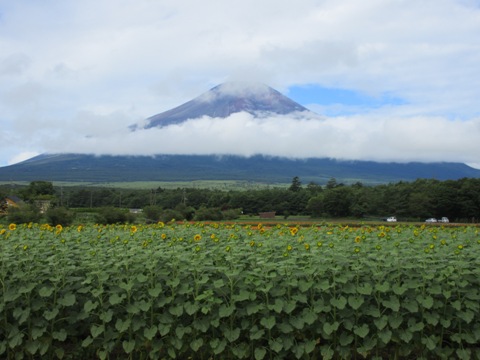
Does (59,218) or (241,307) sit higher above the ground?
(241,307)

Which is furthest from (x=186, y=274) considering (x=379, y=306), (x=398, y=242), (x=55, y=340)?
(x=398, y=242)

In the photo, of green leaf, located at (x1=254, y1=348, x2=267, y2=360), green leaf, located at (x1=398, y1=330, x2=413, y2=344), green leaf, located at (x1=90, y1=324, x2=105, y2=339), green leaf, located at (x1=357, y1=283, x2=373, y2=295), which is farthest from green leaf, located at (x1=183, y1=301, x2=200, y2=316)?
green leaf, located at (x1=398, y1=330, x2=413, y2=344)

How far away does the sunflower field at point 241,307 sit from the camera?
16.6 feet

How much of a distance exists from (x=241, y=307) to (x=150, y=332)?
952 mm

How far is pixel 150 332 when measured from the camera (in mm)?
5078

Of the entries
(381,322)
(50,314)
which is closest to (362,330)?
(381,322)

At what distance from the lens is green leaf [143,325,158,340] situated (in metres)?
5.05

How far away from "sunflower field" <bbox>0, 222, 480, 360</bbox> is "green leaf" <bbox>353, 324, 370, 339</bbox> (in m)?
0.02

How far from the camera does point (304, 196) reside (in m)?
51.8

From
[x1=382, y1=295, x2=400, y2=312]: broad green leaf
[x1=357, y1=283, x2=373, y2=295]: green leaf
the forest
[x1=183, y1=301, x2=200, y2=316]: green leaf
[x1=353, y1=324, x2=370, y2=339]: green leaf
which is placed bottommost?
the forest

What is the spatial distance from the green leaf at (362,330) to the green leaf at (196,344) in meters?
1.54

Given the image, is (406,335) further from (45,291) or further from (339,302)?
(45,291)

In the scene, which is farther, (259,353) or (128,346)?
(128,346)

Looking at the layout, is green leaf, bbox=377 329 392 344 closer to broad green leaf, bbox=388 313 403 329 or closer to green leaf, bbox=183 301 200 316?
broad green leaf, bbox=388 313 403 329
